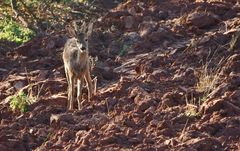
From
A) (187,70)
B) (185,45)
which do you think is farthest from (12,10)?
(187,70)

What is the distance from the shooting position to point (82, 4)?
17500 millimetres

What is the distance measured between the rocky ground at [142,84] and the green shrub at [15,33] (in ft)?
1.09

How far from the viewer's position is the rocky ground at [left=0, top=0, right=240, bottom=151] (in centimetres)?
966

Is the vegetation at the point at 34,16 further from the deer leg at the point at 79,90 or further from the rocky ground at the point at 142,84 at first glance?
the deer leg at the point at 79,90

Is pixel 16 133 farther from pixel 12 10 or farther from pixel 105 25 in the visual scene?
pixel 12 10

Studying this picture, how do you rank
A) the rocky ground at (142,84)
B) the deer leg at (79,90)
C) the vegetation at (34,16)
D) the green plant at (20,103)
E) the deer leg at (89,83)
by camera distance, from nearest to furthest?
the rocky ground at (142,84)
the green plant at (20,103)
the deer leg at (79,90)
the deer leg at (89,83)
the vegetation at (34,16)

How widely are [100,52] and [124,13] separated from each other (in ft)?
6.53

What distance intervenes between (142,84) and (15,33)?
5.04 m

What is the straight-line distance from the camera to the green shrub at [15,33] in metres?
15.5

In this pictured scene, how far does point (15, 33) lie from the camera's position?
1581 cm

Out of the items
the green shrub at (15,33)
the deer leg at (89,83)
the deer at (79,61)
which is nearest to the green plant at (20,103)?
the deer at (79,61)

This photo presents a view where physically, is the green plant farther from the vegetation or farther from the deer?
the vegetation

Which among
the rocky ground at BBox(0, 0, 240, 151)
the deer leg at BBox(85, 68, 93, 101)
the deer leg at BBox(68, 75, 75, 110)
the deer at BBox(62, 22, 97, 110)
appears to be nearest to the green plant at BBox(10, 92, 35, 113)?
the rocky ground at BBox(0, 0, 240, 151)

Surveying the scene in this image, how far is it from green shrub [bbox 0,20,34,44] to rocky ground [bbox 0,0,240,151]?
1.09 feet
